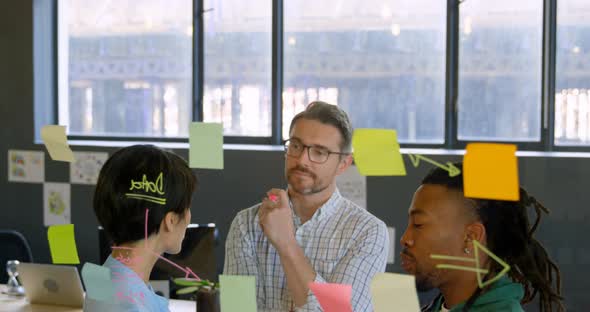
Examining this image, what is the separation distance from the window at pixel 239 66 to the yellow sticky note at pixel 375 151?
11.9ft

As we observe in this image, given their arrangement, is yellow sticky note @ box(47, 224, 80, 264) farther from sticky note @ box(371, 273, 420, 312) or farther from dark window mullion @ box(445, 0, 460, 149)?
dark window mullion @ box(445, 0, 460, 149)

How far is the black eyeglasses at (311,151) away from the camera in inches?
101

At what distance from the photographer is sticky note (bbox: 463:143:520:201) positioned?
1345mm

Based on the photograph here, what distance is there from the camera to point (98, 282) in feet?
5.94

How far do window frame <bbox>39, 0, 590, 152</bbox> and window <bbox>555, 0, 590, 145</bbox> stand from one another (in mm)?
42

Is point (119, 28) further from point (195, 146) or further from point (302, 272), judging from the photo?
point (195, 146)

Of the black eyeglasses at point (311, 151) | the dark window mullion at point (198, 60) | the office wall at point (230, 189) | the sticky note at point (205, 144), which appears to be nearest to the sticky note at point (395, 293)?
the sticky note at point (205, 144)

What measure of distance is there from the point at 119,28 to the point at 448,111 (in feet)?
7.75

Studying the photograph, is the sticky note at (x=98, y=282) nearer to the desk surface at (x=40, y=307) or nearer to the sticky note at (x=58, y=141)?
the sticky note at (x=58, y=141)

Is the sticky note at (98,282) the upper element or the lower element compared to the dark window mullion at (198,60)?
lower

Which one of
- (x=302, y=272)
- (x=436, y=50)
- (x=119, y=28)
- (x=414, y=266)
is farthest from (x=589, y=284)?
(x=119, y=28)

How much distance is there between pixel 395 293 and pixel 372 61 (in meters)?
3.54

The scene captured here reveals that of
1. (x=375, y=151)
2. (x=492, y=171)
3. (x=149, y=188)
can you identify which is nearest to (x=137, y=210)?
(x=149, y=188)

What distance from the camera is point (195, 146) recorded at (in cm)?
177
